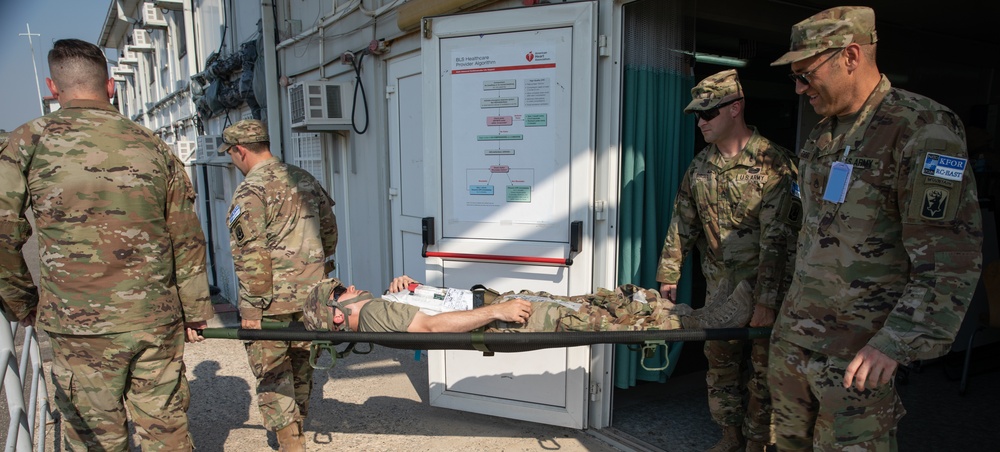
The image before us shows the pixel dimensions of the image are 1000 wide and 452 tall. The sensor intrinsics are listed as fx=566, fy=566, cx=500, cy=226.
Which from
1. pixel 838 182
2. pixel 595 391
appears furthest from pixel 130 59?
pixel 838 182

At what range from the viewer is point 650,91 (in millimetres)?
3205

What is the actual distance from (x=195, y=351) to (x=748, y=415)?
4514mm

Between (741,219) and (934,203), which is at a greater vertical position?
(934,203)

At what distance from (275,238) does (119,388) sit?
970mm

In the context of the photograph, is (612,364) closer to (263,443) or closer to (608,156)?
(608,156)

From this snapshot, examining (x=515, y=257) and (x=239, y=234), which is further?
(x=515, y=257)

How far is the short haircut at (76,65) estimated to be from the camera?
86.4 inches

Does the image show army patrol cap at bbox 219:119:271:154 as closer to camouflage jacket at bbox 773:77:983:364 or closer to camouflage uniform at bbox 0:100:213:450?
camouflage uniform at bbox 0:100:213:450

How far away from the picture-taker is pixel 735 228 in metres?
2.76

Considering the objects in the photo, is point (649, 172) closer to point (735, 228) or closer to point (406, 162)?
point (735, 228)

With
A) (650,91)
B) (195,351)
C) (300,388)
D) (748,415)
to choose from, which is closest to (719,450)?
(748,415)

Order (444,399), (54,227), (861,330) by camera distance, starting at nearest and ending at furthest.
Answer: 1. (861,330)
2. (54,227)
3. (444,399)

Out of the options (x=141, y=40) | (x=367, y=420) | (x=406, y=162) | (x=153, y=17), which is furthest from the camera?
(x=141, y=40)

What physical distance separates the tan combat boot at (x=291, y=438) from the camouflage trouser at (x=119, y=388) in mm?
614
